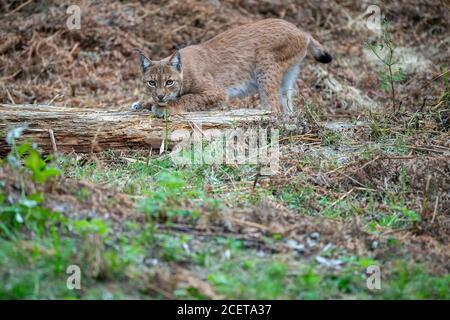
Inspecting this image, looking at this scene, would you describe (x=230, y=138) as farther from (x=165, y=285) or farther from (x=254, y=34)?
A: (x=165, y=285)

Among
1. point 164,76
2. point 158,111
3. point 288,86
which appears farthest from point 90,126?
point 288,86

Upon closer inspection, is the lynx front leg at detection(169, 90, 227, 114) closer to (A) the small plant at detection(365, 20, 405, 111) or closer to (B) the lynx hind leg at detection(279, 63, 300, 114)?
(B) the lynx hind leg at detection(279, 63, 300, 114)

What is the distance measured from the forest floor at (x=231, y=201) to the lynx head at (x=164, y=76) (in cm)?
117

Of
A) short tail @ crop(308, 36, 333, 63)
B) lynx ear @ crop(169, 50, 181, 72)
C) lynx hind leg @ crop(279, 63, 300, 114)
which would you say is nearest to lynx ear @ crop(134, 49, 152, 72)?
lynx ear @ crop(169, 50, 181, 72)

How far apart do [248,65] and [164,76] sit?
124 centimetres

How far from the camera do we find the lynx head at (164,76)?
307 inches

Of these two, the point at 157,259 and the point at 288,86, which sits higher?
the point at 157,259

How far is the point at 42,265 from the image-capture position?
426cm

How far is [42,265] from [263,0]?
8.14 meters

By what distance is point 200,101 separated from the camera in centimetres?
818

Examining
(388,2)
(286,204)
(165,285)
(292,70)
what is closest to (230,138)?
(286,204)

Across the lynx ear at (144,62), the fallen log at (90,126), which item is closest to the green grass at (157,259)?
the fallen log at (90,126)

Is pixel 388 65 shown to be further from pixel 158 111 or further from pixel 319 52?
pixel 158 111

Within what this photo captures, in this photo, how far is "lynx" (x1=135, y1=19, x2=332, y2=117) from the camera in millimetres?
8289
